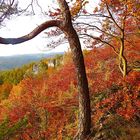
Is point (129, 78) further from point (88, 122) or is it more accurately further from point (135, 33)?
point (88, 122)

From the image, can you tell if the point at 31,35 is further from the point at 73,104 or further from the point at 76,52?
the point at 73,104

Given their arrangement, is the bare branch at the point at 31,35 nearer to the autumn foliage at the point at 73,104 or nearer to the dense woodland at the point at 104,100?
the dense woodland at the point at 104,100

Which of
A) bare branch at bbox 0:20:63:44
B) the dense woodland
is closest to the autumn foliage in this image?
the dense woodland

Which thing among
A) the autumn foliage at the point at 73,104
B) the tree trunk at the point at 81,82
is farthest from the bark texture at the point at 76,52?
the autumn foliage at the point at 73,104

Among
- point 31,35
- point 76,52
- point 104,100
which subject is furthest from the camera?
point 104,100

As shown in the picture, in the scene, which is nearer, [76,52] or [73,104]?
[76,52]

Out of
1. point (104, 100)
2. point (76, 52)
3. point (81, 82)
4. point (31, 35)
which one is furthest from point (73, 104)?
point (31, 35)

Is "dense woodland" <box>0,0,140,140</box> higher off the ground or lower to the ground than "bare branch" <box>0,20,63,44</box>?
lower

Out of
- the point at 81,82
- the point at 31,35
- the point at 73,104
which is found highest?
the point at 31,35

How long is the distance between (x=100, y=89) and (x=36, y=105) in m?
7.54

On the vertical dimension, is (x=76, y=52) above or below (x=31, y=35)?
below

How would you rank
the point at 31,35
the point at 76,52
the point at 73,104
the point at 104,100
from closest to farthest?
the point at 31,35 → the point at 76,52 → the point at 104,100 → the point at 73,104

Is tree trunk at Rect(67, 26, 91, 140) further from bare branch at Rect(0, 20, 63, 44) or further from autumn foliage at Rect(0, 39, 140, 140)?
autumn foliage at Rect(0, 39, 140, 140)

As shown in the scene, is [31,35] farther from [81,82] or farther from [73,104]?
[73,104]
